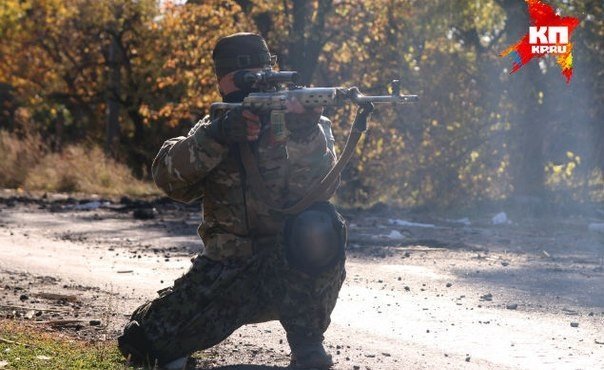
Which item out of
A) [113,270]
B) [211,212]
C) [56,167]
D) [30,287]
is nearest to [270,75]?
[211,212]

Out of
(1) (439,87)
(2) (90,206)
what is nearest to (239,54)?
(2) (90,206)

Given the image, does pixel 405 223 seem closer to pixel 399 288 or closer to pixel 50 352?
pixel 399 288

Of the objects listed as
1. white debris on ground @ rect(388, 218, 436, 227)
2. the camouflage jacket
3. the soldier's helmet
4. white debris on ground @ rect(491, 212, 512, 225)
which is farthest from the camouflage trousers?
white debris on ground @ rect(491, 212, 512, 225)

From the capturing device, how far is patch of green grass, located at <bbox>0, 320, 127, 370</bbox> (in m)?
5.57

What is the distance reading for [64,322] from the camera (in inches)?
276

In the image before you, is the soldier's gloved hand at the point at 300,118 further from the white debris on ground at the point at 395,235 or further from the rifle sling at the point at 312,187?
the white debris on ground at the point at 395,235

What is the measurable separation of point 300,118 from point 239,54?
17.1 inches

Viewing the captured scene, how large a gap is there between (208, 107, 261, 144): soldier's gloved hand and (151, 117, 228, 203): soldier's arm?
13 centimetres

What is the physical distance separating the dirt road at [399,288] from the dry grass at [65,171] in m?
6.74

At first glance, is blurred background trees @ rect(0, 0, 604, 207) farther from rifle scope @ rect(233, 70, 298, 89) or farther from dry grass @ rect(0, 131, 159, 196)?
rifle scope @ rect(233, 70, 298, 89)

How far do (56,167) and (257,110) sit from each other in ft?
61.5

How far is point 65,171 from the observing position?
76.2 feet

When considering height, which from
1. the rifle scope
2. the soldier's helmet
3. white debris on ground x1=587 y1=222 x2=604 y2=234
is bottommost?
white debris on ground x1=587 y1=222 x2=604 y2=234

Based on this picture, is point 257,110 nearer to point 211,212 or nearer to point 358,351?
point 211,212
